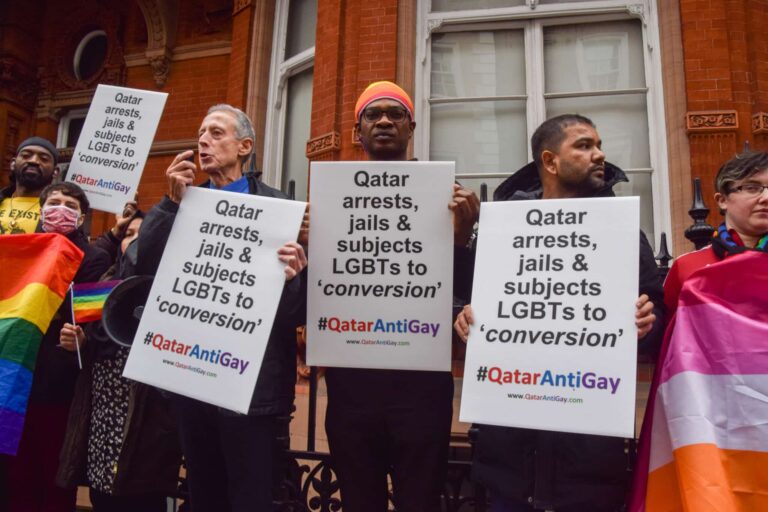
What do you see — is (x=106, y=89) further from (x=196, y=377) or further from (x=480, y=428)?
(x=480, y=428)

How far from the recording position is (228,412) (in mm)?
2238

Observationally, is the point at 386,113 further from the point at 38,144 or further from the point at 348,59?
the point at 348,59

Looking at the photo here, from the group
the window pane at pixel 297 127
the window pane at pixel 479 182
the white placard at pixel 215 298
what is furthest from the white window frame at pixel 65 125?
the white placard at pixel 215 298

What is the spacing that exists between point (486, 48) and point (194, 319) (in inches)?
182

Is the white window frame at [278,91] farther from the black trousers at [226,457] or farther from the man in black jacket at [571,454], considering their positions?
the man in black jacket at [571,454]

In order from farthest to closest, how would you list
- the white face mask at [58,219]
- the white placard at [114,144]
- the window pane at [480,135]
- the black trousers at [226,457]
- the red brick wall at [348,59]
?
the red brick wall at [348,59] → the window pane at [480,135] → the white placard at [114,144] → the white face mask at [58,219] → the black trousers at [226,457]

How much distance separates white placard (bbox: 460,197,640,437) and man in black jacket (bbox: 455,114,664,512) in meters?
0.09

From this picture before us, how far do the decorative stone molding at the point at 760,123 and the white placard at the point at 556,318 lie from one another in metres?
4.00

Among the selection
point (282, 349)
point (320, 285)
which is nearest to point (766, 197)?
point (320, 285)

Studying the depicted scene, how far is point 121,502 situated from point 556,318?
2.33m

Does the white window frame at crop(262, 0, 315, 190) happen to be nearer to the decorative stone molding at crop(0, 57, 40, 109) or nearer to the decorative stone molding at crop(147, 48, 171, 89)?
the decorative stone molding at crop(147, 48, 171, 89)

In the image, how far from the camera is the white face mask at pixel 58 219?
132 inches

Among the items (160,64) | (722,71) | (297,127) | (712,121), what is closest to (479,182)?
(712,121)

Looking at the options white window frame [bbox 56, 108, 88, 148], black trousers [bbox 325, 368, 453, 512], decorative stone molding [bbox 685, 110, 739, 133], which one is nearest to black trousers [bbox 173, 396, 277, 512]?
black trousers [bbox 325, 368, 453, 512]
